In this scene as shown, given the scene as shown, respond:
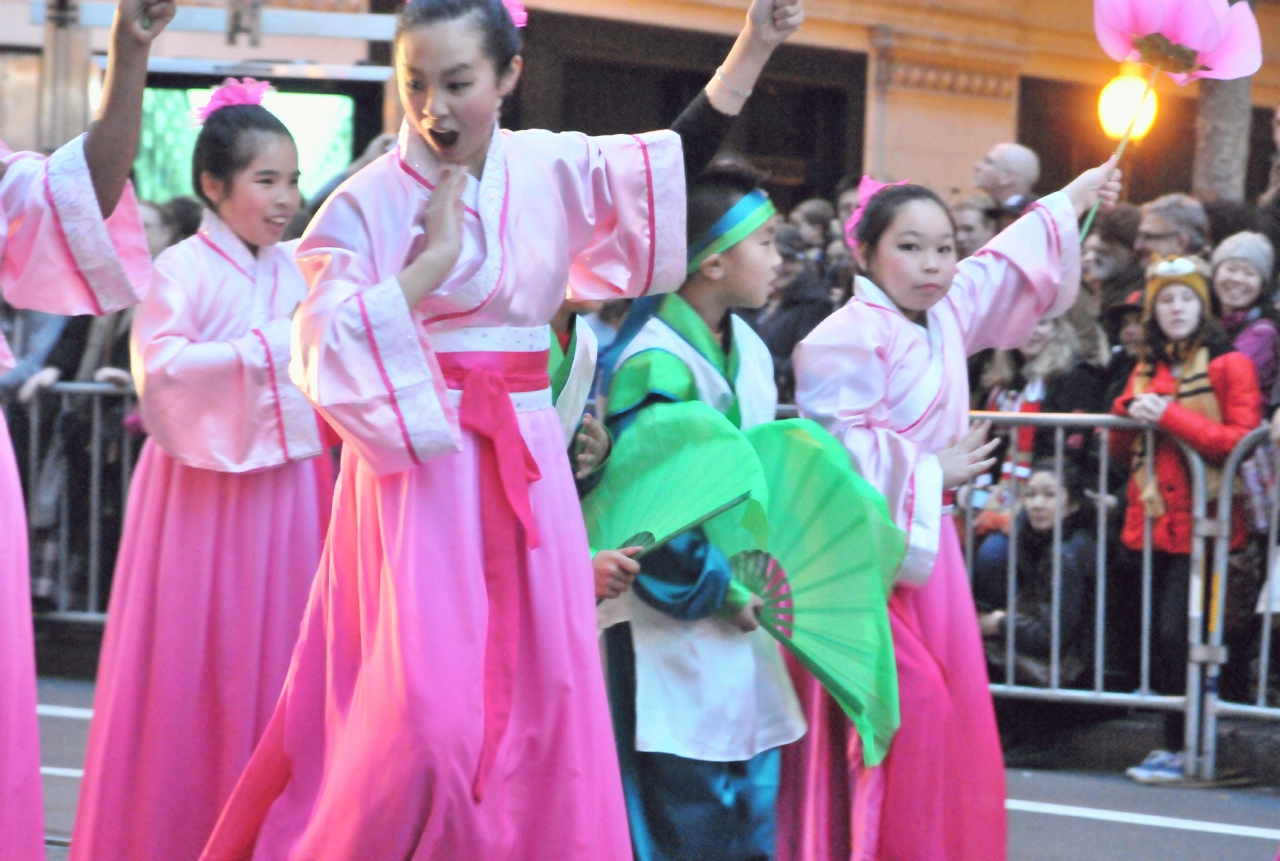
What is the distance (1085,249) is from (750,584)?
3633 mm

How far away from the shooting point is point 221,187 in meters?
3.96

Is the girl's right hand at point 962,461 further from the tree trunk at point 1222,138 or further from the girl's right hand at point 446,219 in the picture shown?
the tree trunk at point 1222,138

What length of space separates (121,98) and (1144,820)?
138 inches

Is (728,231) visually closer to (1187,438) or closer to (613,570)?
(613,570)

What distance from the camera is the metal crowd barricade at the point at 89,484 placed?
6.76 metres

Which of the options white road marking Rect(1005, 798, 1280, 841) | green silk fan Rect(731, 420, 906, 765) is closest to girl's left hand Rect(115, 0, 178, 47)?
green silk fan Rect(731, 420, 906, 765)

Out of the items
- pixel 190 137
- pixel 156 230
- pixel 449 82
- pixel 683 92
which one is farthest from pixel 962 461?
pixel 683 92

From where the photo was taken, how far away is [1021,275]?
4.02 meters

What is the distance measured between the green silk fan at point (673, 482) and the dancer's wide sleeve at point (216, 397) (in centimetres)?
69

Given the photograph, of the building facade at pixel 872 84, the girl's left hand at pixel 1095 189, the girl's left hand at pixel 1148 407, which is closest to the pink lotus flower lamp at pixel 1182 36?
the girl's left hand at pixel 1095 189

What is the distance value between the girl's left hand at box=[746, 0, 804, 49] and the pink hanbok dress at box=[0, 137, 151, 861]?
46.1 inches

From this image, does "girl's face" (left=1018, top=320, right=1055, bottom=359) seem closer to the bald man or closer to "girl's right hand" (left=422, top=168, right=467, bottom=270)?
the bald man

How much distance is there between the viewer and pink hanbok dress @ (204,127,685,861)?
2748 millimetres

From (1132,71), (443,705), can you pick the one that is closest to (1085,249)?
(1132,71)
